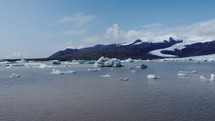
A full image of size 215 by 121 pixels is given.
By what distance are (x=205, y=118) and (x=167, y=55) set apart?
161 meters

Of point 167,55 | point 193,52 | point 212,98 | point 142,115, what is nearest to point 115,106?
point 142,115

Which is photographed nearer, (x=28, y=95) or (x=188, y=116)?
(x=188, y=116)

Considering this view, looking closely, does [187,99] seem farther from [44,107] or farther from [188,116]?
[44,107]

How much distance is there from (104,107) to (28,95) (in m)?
6.62

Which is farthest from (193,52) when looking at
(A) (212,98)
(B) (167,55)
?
(A) (212,98)

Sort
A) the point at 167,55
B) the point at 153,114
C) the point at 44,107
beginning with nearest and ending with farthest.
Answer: the point at 153,114 < the point at 44,107 < the point at 167,55

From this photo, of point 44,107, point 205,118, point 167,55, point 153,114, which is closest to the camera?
point 205,118

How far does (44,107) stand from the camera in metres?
15.4

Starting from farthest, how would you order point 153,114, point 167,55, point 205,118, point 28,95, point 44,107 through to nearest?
1. point 167,55
2. point 28,95
3. point 44,107
4. point 153,114
5. point 205,118

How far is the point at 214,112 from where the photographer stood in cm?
1395

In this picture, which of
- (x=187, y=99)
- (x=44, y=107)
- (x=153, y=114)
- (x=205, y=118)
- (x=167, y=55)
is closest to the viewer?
(x=205, y=118)

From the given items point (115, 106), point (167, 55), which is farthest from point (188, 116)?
point (167, 55)

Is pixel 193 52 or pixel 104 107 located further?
pixel 193 52

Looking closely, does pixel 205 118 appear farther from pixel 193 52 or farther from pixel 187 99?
pixel 193 52
